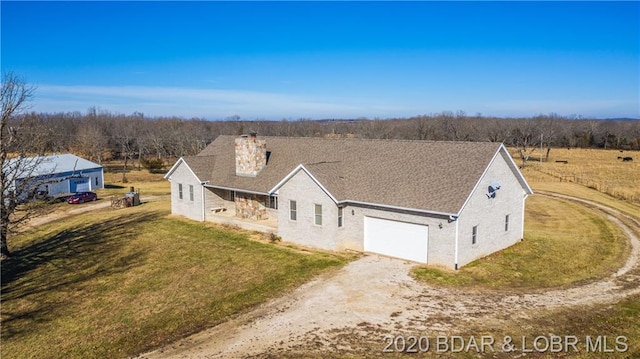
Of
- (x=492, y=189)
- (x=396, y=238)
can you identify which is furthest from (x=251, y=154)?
(x=492, y=189)

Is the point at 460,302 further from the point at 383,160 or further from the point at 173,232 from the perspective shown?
the point at 173,232

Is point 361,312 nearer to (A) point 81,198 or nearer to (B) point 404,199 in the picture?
(B) point 404,199

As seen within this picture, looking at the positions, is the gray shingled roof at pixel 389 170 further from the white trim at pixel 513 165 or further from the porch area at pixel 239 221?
the porch area at pixel 239 221

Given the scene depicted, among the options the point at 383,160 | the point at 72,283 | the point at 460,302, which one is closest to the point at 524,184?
the point at 383,160

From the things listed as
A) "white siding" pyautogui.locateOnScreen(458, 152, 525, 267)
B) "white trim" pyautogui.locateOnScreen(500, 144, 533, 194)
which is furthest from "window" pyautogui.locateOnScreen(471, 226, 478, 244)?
"white trim" pyautogui.locateOnScreen(500, 144, 533, 194)

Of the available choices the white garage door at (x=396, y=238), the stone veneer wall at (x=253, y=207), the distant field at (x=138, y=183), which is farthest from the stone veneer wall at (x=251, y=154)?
the distant field at (x=138, y=183)
